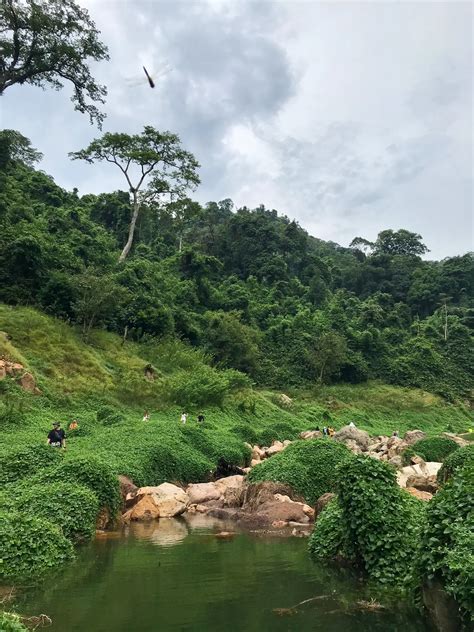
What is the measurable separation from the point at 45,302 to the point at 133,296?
723cm

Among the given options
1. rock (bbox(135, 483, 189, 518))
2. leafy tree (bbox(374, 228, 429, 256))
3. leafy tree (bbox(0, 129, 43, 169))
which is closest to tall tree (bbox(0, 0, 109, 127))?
leafy tree (bbox(0, 129, 43, 169))

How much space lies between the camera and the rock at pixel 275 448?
24.7 meters

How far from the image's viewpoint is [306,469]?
50.9 feet

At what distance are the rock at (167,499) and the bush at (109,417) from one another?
7.61m

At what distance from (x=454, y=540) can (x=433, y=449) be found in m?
19.4

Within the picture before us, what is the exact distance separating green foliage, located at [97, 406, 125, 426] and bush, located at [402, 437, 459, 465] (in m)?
12.7

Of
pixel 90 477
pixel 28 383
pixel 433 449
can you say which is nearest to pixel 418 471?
pixel 433 449

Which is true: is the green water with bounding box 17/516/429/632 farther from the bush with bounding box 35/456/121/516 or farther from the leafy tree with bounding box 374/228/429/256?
the leafy tree with bounding box 374/228/429/256

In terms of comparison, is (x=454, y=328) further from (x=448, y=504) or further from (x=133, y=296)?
(x=448, y=504)

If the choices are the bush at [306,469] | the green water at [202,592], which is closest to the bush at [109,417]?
the bush at [306,469]

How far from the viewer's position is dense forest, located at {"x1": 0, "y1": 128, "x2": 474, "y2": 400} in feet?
116

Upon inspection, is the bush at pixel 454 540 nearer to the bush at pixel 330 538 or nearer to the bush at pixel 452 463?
the bush at pixel 330 538

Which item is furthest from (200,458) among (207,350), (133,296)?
(207,350)

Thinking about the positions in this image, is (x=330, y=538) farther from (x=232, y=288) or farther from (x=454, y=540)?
(x=232, y=288)
